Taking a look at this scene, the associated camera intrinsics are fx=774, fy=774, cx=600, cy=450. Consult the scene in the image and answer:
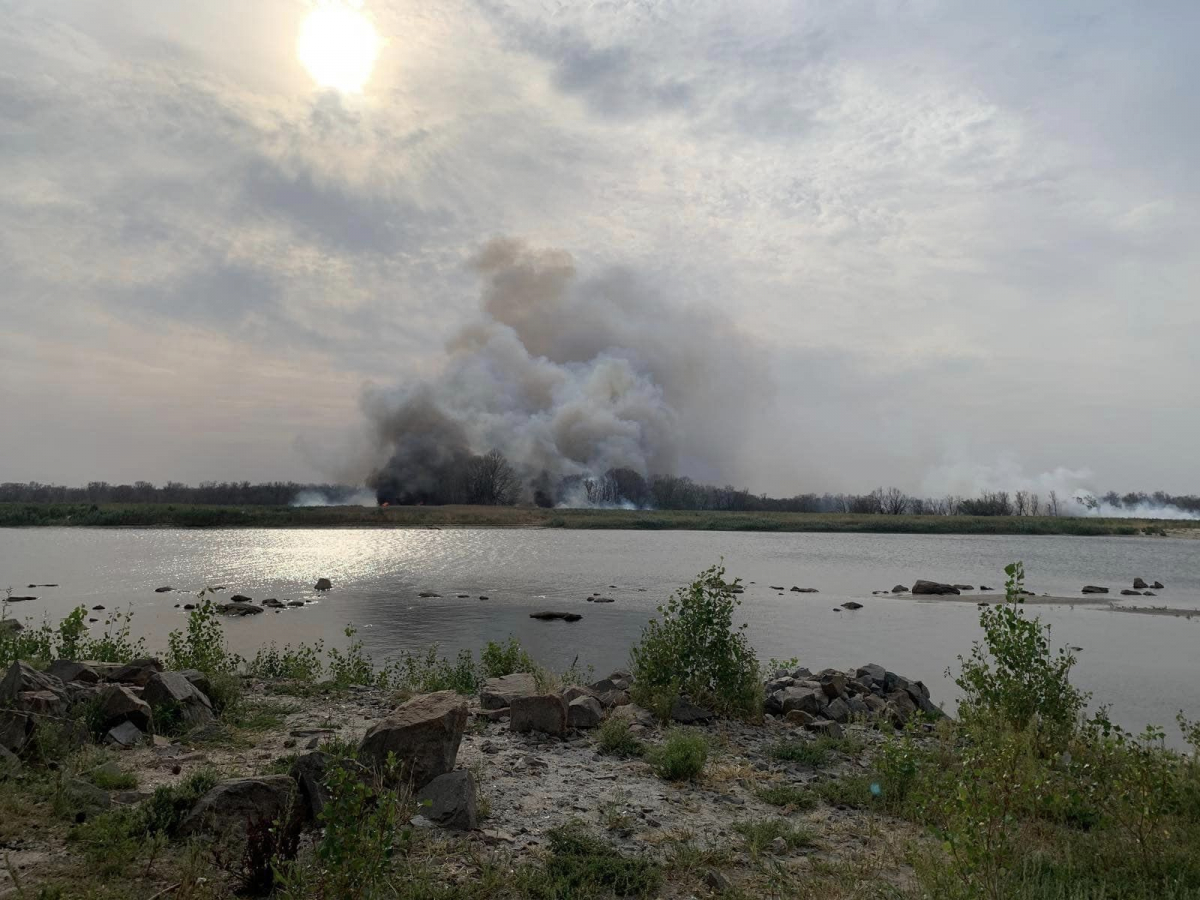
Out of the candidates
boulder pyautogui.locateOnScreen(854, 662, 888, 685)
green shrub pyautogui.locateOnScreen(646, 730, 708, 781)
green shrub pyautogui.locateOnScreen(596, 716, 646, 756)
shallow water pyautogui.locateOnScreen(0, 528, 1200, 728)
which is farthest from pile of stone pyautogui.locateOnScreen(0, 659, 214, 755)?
boulder pyautogui.locateOnScreen(854, 662, 888, 685)

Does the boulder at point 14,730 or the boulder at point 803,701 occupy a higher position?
the boulder at point 14,730

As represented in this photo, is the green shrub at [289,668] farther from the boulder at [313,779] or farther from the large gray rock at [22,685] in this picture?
the boulder at [313,779]

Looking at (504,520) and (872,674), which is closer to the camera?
(872,674)

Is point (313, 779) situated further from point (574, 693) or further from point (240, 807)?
point (574, 693)

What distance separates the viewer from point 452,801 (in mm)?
7875

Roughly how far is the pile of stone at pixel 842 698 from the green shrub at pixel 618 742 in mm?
3710

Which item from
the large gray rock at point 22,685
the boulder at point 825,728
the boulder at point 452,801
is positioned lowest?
the boulder at point 825,728

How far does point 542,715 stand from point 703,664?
3598 mm

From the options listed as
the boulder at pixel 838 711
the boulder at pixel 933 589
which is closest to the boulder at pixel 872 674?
the boulder at pixel 838 711

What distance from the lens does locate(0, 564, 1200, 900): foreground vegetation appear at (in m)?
5.93

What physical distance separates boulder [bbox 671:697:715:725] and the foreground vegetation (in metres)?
1.10

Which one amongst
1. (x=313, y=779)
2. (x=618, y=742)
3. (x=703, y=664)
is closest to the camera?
(x=313, y=779)

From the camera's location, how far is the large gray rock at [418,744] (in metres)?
8.20

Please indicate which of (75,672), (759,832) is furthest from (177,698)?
(759,832)
